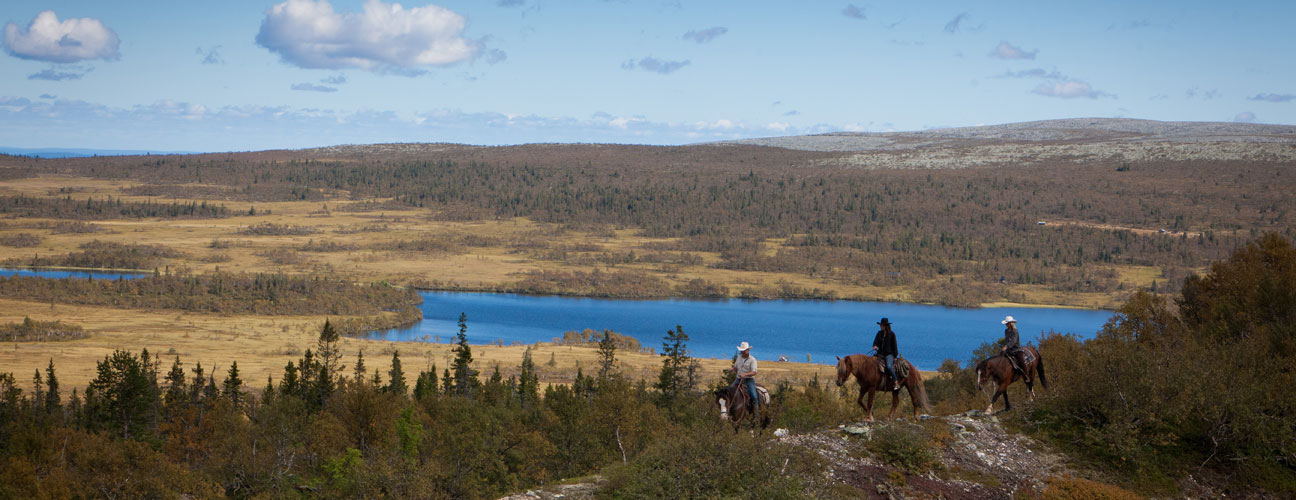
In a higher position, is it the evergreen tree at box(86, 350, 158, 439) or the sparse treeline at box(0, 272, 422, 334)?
the evergreen tree at box(86, 350, 158, 439)

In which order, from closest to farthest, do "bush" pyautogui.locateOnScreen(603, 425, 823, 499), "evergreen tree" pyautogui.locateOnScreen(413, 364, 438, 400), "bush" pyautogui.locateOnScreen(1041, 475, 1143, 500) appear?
"bush" pyautogui.locateOnScreen(603, 425, 823, 499) < "bush" pyautogui.locateOnScreen(1041, 475, 1143, 500) < "evergreen tree" pyautogui.locateOnScreen(413, 364, 438, 400)

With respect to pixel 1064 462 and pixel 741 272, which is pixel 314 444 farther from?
pixel 741 272

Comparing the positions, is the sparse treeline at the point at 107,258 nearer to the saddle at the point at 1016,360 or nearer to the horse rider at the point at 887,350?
the horse rider at the point at 887,350

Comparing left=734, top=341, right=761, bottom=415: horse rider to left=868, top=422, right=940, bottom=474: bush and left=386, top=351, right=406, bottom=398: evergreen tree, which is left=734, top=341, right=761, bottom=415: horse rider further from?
left=386, top=351, right=406, bottom=398: evergreen tree

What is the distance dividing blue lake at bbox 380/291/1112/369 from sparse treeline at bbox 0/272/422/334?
6.98m

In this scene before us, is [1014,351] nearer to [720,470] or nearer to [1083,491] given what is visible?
[1083,491]

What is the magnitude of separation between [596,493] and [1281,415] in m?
18.0

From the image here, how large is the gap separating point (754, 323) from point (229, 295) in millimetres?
79399

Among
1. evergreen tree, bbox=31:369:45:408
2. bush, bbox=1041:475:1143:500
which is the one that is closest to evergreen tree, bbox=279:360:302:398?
evergreen tree, bbox=31:369:45:408

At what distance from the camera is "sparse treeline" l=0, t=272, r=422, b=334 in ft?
446

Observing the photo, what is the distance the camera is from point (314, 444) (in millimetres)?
49188

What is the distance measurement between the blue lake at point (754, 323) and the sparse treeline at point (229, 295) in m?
6.98

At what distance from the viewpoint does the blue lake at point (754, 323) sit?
118188 millimetres

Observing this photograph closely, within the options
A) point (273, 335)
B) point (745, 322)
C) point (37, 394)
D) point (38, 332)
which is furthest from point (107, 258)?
point (37, 394)
